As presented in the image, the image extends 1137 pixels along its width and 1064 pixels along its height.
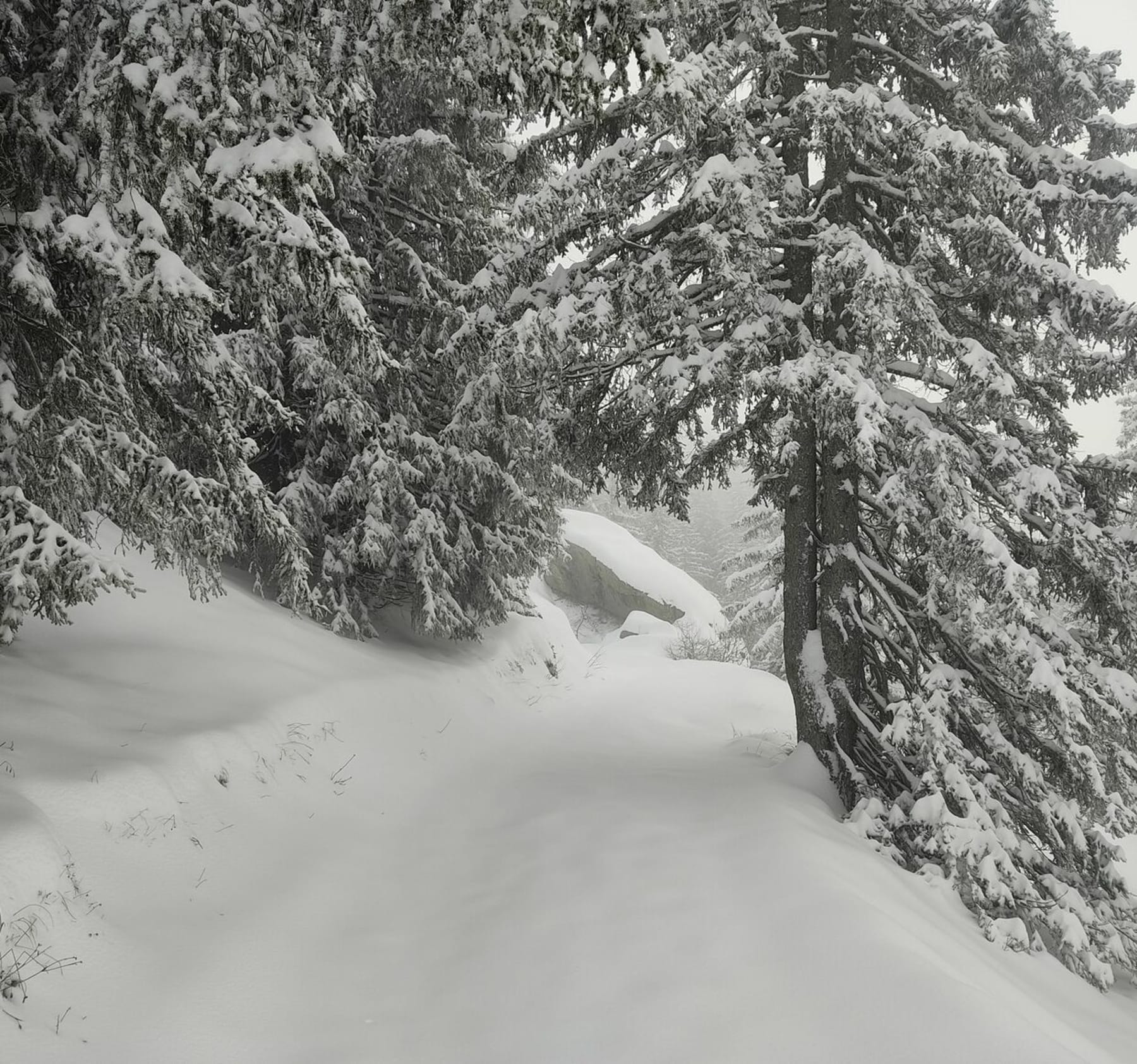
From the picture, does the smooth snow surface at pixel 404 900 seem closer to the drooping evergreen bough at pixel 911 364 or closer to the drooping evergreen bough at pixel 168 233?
the drooping evergreen bough at pixel 911 364

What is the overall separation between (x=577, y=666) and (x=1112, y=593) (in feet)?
38.3

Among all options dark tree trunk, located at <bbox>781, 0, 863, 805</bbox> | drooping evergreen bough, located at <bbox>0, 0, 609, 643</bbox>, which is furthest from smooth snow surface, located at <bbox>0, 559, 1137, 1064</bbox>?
drooping evergreen bough, located at <bbox>0, 0, 609, 643</bbox>

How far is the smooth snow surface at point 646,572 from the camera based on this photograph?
2766cm

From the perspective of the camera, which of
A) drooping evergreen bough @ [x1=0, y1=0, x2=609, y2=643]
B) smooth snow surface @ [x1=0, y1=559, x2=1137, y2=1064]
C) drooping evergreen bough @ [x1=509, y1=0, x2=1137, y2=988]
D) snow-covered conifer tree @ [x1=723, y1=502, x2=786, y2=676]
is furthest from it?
snow-covered conifer tree @ [x1=723, y1=502, x2=786, y2=676]

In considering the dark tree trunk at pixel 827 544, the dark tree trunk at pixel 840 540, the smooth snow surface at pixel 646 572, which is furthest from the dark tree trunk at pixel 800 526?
the smooth snow surface at pixel 646 572

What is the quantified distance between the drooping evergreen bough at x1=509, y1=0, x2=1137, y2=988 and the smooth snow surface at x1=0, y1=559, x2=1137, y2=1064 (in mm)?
839

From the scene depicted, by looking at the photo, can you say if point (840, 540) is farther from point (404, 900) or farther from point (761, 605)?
point (761, 605)

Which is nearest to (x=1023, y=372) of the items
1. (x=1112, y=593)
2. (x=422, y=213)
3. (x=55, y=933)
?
(x=1112, y=593)

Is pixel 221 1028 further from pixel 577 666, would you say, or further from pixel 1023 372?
pixel 577 666

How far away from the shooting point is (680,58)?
261 inches

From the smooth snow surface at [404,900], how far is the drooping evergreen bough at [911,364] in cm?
84

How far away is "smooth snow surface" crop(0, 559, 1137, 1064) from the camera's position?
318cm

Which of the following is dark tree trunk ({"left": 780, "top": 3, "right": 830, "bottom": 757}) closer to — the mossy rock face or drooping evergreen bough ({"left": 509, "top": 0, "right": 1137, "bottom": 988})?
drooping evergreen bough ({"left": 509, "top": 0, "right": 1137, "bottom": 988})

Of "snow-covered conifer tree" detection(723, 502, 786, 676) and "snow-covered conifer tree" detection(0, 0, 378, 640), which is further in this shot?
"snow-covered conifer tree" detection(723, 502, 786, 676)
